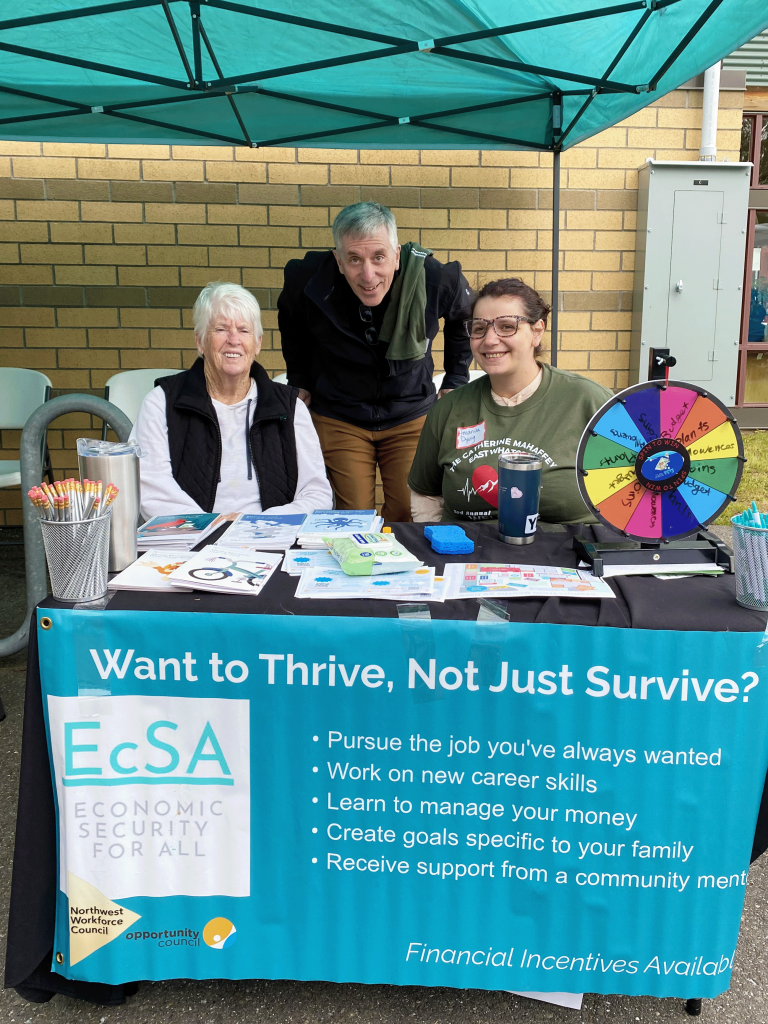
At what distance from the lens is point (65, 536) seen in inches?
54.5

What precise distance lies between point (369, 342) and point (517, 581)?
5.32ft

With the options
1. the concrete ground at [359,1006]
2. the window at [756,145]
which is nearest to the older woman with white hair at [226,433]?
the concrete ground at [359,1006]

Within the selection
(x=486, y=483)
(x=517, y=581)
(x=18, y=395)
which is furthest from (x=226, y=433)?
(x=18, y=395)

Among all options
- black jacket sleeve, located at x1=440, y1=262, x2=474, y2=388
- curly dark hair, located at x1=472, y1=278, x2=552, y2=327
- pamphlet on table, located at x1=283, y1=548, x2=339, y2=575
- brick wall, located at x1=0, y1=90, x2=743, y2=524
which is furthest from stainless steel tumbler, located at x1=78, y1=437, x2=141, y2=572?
brick wall, located at x1=0, y1=90, x2=743, y2=524

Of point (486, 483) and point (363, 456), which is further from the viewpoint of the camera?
point (363, 456)

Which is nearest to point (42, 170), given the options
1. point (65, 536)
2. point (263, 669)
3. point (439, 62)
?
point (439, 62)

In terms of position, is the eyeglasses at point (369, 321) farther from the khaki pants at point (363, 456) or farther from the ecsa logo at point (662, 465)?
the ecsa logo at point (662, 465)

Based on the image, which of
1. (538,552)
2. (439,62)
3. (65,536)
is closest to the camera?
(65,536)

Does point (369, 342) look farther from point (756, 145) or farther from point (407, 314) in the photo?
point (756, 145)

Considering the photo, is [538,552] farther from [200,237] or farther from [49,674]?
[200,237]

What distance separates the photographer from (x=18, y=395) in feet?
13.3

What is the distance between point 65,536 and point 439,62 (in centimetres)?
232

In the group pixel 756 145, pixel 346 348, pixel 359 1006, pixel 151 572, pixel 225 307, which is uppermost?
pixel 756 145

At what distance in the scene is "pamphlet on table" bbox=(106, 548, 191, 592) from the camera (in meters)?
1.48
